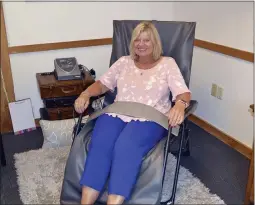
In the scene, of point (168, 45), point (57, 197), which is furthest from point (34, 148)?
point (168, 45)

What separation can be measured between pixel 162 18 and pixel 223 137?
4.16ft

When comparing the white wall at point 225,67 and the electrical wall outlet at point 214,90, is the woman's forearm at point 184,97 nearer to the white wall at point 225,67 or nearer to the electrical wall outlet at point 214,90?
the white wall at point 225,67

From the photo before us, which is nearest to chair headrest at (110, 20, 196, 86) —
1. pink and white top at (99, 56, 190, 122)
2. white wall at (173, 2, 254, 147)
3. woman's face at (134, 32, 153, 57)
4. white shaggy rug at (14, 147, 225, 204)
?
pink and white top at (99, 56, 190, 122)

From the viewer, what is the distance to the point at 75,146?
1.96 meters

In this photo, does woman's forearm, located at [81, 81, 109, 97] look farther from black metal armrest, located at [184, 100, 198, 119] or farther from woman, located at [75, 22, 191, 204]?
black metal armrest, located at [184, 100, 198, 119]

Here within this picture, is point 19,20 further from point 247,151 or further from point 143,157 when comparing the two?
point 247,151

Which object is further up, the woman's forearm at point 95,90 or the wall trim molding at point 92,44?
the wall trim molding at point 92,44

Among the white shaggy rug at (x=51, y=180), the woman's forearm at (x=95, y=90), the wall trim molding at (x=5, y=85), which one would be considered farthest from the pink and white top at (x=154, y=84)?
the wall trim molding at (x=5, y=85)

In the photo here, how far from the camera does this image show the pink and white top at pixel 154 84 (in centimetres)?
215

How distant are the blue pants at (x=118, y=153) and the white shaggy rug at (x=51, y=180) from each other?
419 mm

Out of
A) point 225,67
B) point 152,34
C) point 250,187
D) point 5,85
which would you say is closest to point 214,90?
point 225,67

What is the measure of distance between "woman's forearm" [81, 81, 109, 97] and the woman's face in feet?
1.15

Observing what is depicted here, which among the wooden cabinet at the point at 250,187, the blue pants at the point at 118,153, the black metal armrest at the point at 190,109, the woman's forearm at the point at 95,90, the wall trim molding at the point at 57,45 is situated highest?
the wall trim molding at the point at 57,45

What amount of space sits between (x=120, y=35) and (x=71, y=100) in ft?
2.32
